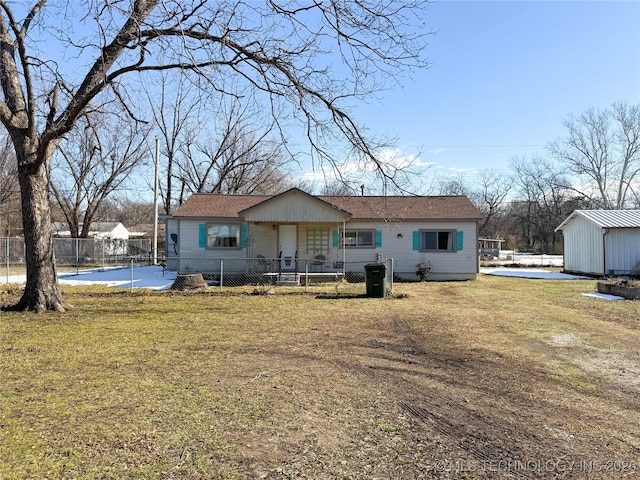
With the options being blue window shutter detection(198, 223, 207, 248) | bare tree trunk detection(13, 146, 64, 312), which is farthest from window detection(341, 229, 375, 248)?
bare tree trunk detection(13, 146, 64, 312)

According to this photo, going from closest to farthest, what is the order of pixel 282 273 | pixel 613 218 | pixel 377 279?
pixel 377 279
pixel 282 273
pixel 613 218

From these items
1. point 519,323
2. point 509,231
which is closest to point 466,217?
point 519,323

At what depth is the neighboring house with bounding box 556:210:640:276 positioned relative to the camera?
2053cm

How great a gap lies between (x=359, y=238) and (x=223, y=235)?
6339mm

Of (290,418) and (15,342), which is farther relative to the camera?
(15,342)

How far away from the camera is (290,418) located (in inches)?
156

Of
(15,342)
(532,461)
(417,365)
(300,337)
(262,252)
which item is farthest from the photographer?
(262,252)

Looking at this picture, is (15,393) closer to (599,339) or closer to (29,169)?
(29,169)

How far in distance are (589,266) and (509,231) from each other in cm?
5322

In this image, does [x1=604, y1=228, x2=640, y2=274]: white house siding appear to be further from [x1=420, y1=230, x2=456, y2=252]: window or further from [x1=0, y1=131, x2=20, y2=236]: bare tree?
[x1=0, y1=131, x2=20, y2=236]: bare tree

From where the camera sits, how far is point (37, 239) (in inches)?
368

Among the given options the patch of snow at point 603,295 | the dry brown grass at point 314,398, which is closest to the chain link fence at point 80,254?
the dry brown grass at point 314,398

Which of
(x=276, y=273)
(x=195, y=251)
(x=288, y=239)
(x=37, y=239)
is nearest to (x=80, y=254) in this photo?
(x=195, y=251)

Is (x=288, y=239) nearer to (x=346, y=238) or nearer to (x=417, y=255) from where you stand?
(x=346, y=238)
